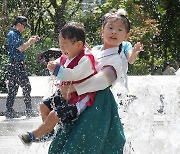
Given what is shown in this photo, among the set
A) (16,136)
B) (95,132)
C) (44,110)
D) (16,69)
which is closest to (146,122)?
(16,136)

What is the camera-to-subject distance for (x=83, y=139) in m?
3.20

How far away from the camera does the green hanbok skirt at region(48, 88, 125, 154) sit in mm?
3191

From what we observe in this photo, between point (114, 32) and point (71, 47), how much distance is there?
33cm

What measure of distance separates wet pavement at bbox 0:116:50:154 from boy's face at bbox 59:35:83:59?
73.8 inches

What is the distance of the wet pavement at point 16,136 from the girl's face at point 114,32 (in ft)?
5.98

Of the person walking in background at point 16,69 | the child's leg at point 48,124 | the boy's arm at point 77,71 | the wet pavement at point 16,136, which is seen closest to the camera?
Result: the boy's arm at point 77,71

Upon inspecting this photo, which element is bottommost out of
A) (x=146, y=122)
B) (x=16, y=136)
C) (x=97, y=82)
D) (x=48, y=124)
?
(x=16, y=136)

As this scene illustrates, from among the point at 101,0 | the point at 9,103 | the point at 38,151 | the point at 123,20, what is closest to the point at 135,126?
the point at 38,151

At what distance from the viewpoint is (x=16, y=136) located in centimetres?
618

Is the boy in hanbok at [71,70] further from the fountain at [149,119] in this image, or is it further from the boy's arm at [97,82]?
the fountain at [149,119]

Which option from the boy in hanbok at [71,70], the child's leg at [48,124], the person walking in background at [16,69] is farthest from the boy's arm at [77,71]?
the person walking in background at [16,69]

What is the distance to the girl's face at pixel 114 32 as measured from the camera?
11.1 feet

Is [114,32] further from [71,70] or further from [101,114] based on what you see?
[101,114]

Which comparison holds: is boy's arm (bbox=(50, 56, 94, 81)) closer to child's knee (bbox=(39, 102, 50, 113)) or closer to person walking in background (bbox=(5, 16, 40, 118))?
child's knee (bbox=(39, 102, 50, 113))
